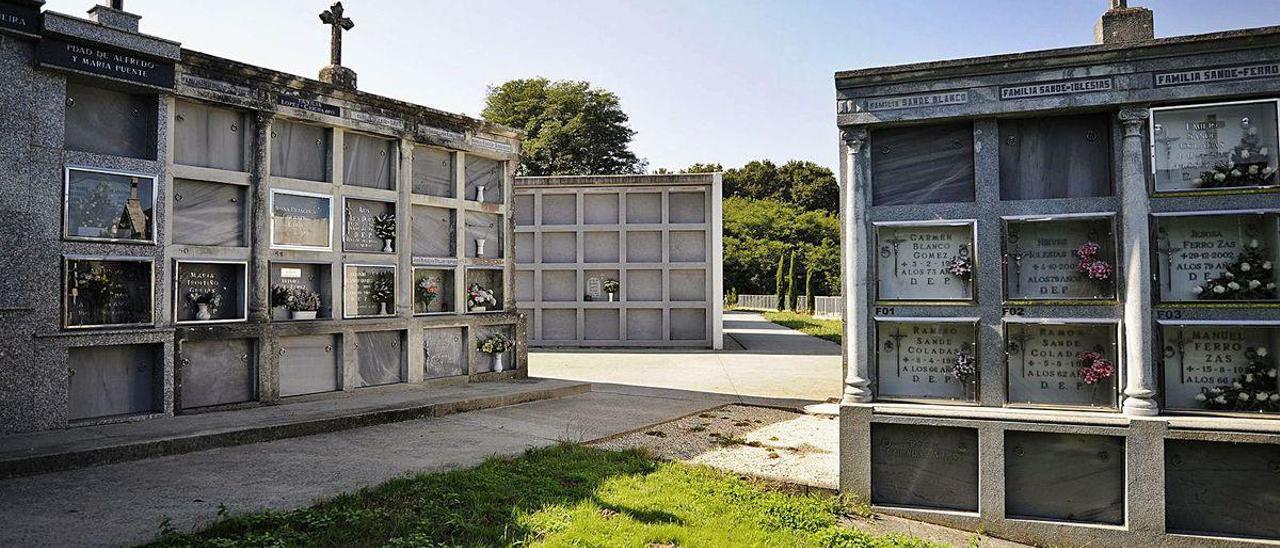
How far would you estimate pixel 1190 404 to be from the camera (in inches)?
173

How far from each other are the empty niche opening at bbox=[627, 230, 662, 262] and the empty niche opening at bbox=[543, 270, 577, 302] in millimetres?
1372

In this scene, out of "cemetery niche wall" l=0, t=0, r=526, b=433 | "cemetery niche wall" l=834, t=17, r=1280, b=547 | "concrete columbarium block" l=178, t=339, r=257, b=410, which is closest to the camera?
"cemetery niche wall" l=834, t=17, r=1280, b=547

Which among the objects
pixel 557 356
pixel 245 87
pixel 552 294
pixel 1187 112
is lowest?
pixel 557 356

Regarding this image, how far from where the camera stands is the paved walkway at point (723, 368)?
9.98 metres

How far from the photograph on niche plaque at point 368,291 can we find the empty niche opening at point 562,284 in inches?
295

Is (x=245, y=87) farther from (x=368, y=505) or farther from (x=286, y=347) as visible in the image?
(x=368, y=505)

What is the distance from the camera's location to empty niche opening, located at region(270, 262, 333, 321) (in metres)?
7.62

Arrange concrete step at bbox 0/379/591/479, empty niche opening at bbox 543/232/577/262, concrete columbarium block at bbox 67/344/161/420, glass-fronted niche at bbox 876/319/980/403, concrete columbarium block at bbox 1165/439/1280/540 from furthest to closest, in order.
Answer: empty niche opening at bbox 543/232/577/262 → concrete columbarium block at bbox 67/344/161/420 → concrete step at bbox 0/379/591/479 → glass-fronted niche at bbox 876/319/980/403 → concrete columbarium block at bbox 1165/439/1280/540

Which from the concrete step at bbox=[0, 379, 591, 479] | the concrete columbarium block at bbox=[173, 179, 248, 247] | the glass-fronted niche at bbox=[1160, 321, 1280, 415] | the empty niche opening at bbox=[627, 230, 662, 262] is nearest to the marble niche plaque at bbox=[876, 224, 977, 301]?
the glass-fronted niche at bbox=[1160, 321, 1280, 415]

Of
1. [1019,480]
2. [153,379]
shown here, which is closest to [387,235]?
[153,379]

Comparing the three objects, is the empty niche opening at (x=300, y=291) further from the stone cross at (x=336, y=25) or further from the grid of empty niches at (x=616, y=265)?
the grid of empty niches at (x=616, y=265)

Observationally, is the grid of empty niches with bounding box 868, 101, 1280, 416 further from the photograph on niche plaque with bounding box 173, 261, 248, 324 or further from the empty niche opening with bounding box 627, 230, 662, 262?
the empty niche opening with bounding box 627, 230, 662, 262

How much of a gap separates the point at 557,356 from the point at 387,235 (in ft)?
20.7

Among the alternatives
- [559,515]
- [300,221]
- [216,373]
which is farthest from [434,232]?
[559,515]
